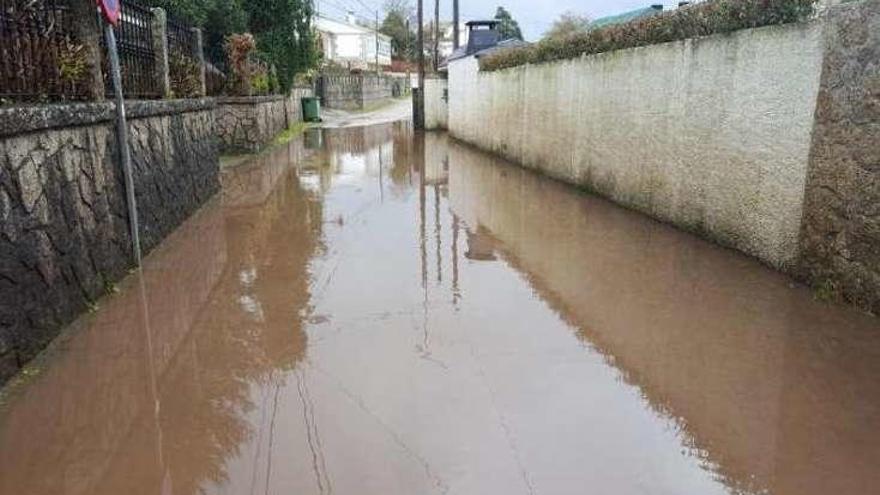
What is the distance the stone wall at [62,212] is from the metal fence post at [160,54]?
1.50m

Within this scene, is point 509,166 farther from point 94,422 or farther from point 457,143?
point 94,422

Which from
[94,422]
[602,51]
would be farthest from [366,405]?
[602,51]

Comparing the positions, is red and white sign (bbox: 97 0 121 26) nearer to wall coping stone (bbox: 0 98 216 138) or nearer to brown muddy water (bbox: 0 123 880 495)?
wall coping stone (bbox: 0 98 216 138)

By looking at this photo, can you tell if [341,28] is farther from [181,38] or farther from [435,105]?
[181,38]

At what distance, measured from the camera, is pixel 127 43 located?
7883 millimetres

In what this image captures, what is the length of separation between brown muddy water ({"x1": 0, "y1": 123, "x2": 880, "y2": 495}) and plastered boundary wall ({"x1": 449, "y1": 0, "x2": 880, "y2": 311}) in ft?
1.24

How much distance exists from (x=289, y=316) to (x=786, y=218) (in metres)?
4.05

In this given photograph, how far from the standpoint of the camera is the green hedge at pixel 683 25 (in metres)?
5.99

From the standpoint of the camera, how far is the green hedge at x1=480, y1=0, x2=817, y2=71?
5988mm

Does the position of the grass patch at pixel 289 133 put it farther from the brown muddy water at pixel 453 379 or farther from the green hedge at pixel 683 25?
the brown muddy water at pixel 453 379

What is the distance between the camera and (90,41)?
6066 millimetres

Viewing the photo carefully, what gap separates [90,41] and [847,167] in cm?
612

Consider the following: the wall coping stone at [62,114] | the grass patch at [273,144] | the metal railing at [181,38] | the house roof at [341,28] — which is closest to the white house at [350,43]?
the house roof at [341,28]

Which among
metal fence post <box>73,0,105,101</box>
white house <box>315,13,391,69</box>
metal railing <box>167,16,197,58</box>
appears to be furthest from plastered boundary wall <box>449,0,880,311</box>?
white house <box>315,13,391,69</box>
